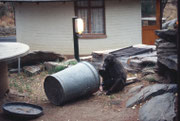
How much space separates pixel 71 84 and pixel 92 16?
Answer: 28.1 feet

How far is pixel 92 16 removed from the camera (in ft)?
49.9

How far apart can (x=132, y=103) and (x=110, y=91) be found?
4.45ft

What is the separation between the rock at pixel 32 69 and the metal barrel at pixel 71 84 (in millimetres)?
3856

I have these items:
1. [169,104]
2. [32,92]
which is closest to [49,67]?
[32,92]

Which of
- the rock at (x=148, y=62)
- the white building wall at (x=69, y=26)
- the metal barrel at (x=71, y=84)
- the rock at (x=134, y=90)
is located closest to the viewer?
the metal barrel at (x=71, y=84)

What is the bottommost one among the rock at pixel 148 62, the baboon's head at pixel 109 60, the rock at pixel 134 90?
the rock at pixel 134 90

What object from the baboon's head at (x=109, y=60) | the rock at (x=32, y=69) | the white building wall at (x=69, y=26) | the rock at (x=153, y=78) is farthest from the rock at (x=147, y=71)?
the white building wall at (x=69, y=26)

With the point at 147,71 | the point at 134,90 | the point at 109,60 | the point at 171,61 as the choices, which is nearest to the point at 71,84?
the point at 109,60

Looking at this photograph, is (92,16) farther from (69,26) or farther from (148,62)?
(148,62)

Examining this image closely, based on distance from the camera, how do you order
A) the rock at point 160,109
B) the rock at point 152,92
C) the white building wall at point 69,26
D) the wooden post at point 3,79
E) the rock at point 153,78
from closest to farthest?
1. the rock at point 160,109
2. the rock at point 152,92
3. the wooden post at point 3,79
4. the rock at point 153,78
5. the white building wall at point 69,26

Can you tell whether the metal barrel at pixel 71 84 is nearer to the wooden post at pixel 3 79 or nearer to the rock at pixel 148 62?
the wooden post at pixel 3 79

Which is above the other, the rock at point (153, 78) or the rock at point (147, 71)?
the rock at point (147, 71)

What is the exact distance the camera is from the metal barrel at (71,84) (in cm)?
709

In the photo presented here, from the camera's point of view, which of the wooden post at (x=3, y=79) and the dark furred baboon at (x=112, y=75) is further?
the dark furred baboon at (x=112, y=75)
